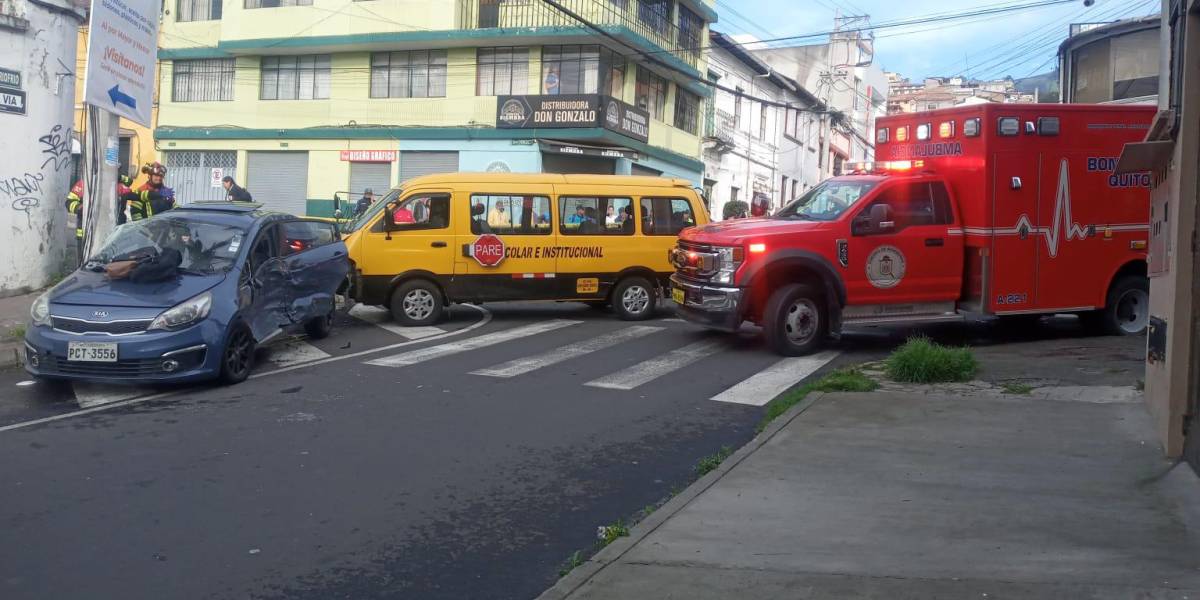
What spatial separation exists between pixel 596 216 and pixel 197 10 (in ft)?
85.5

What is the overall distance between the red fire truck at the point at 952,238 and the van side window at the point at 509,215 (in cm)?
264

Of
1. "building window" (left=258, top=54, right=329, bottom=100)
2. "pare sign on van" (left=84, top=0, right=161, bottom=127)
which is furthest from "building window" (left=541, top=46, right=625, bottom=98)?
"pare sign on van" (left=84, top=0, right=161, bottom=127)

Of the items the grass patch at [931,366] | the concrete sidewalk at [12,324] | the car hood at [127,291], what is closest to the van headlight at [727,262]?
the grass patch at [931,366]

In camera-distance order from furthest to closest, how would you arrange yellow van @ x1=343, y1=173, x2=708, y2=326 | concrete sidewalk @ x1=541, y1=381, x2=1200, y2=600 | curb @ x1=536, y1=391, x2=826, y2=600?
1. yellow van @ x1=343, y1=173, x2=708, y2=326
2. curb @ x1=536, y1=391, x2=826, y2=600
3. concrete sidewalk @ x1=541, y1=381, x2=1200, y2=600

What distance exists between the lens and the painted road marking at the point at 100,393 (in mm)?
8891

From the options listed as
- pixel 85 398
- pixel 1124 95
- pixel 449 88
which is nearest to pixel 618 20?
pixel 449 88

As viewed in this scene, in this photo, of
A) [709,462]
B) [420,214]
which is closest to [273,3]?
[420,214]

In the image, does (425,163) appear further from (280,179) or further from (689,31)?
(689,31)

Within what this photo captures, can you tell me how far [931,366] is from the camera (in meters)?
9.82

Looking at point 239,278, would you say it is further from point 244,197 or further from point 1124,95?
point 1124,95

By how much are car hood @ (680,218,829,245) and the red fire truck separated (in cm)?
2

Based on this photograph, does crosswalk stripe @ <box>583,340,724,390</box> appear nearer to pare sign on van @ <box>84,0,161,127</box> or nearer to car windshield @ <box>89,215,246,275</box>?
car windshield @ <box>89,215,246,275</box>

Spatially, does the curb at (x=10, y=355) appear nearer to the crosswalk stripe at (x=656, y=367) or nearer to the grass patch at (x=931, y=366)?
the crosswalk stripe at (x=656, y=367)

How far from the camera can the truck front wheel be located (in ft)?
39.4
